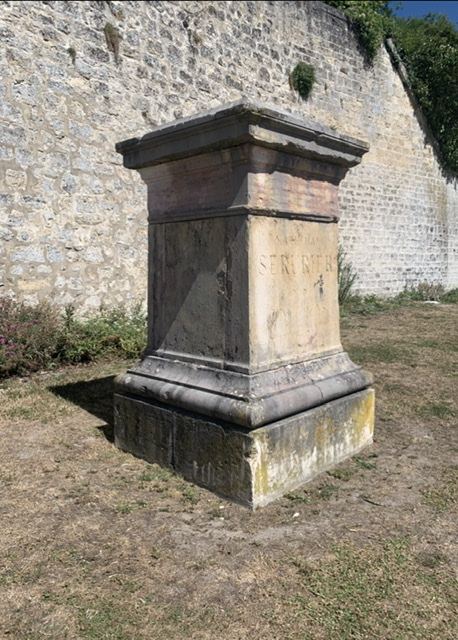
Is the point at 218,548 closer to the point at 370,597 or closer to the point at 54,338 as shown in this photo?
the point at 370,597

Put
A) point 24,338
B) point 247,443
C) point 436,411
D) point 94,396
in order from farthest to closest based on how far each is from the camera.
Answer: point 24,338 < point 94,396 < point 436,411 < point 247,443

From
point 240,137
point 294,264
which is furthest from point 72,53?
point 294,264

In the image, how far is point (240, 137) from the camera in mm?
2566

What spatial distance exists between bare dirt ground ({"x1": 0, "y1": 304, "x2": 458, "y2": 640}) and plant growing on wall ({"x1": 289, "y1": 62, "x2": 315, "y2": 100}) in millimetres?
8558

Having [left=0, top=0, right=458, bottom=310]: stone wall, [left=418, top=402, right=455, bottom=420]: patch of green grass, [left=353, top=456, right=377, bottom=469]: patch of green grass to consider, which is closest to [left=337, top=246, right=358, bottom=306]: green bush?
[left=0, top=0, right=458, bottom=310]: stone wall

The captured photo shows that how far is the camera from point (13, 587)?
1.91 meters

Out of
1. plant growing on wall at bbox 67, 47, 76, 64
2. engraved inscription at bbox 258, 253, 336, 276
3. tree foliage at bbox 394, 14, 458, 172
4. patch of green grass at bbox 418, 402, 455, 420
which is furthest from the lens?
tree foliage at bbox 394, 14, 458, 172

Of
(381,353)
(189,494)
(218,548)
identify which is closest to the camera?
(218,548)

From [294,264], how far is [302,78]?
8.69m

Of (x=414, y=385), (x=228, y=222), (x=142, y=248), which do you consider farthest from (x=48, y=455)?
(x=142, y=248)

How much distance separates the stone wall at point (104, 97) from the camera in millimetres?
5945

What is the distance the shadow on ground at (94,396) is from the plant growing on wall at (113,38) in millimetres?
4488

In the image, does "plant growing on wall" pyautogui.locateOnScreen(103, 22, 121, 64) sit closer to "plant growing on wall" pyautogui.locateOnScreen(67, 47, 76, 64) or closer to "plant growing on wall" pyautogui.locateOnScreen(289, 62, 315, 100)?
"plant growing on wall" pyautogui.locateOnScreen(67, 47, 76, 64)

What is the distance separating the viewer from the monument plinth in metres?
2.63
